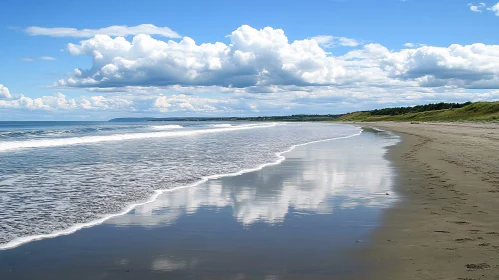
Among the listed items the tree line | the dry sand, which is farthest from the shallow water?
the tree line

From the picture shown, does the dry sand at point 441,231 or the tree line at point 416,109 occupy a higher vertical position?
the tree line at point 416,109

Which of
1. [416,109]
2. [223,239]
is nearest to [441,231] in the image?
[223,239]

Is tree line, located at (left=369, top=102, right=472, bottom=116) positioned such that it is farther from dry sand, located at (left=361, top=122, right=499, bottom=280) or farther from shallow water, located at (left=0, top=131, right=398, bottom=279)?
shallow water, located at (left=0, top=131, right=398, bottom=279)

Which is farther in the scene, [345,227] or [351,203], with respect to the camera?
[351,203]

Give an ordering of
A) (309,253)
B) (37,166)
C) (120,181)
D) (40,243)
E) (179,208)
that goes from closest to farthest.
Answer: (309,253) < (40,243) < (179,208) < (120,181) < (37,166)

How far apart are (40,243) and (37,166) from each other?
1396 centimetres

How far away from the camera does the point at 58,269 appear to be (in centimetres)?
650

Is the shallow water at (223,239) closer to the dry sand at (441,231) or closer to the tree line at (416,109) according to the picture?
the dry sand at (441,231)

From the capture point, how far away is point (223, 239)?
8.05 meters

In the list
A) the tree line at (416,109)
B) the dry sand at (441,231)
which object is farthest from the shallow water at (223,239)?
the tree line at (416,109)

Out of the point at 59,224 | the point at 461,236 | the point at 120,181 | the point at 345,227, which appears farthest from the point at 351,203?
the point at 120,181

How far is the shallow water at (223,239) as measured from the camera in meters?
6.40

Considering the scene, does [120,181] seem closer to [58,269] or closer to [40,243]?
[40,243]

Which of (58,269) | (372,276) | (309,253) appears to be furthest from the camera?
(309,253)
